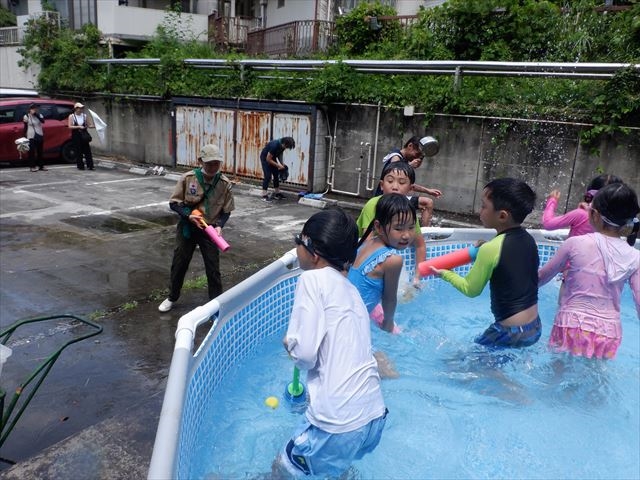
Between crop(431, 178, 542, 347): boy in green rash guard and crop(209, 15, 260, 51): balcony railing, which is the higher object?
crop(209, 15, 260, 51): balcony railing

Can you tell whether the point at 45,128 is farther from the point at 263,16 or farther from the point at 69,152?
the point at 263,16

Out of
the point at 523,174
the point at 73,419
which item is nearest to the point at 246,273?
the point at 73,419

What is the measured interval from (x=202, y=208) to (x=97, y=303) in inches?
62.1

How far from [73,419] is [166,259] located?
146 inches

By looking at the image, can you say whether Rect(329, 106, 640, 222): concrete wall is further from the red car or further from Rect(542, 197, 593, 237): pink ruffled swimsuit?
the red car

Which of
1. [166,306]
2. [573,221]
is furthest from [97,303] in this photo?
[573,221]

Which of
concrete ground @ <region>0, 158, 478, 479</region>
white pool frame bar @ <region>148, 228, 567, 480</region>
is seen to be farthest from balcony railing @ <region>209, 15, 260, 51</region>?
white pool frame bar @ <region>148, 228, 567, 480</region>

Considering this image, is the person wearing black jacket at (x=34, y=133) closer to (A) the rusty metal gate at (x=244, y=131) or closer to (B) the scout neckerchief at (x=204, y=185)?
(A) the rusty metal gate at (x=244, y=131)

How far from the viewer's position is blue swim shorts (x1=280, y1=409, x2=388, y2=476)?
7.81 ft

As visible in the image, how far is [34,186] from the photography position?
38.4 ft

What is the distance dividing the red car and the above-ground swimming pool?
1234 centimetres

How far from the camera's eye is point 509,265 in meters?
3.36

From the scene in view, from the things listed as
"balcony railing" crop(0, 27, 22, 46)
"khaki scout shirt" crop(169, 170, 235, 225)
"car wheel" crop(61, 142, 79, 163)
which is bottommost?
"car wheel" crop(61, 142, 79, 163)

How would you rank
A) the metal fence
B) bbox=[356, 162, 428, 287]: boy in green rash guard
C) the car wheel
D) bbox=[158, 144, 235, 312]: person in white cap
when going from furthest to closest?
the car wheel → the metal fence → bbox=[158, 144, 235, 312]: person in white cap → bbox=[356, 162, 428, 287]: boy in green rash guard
